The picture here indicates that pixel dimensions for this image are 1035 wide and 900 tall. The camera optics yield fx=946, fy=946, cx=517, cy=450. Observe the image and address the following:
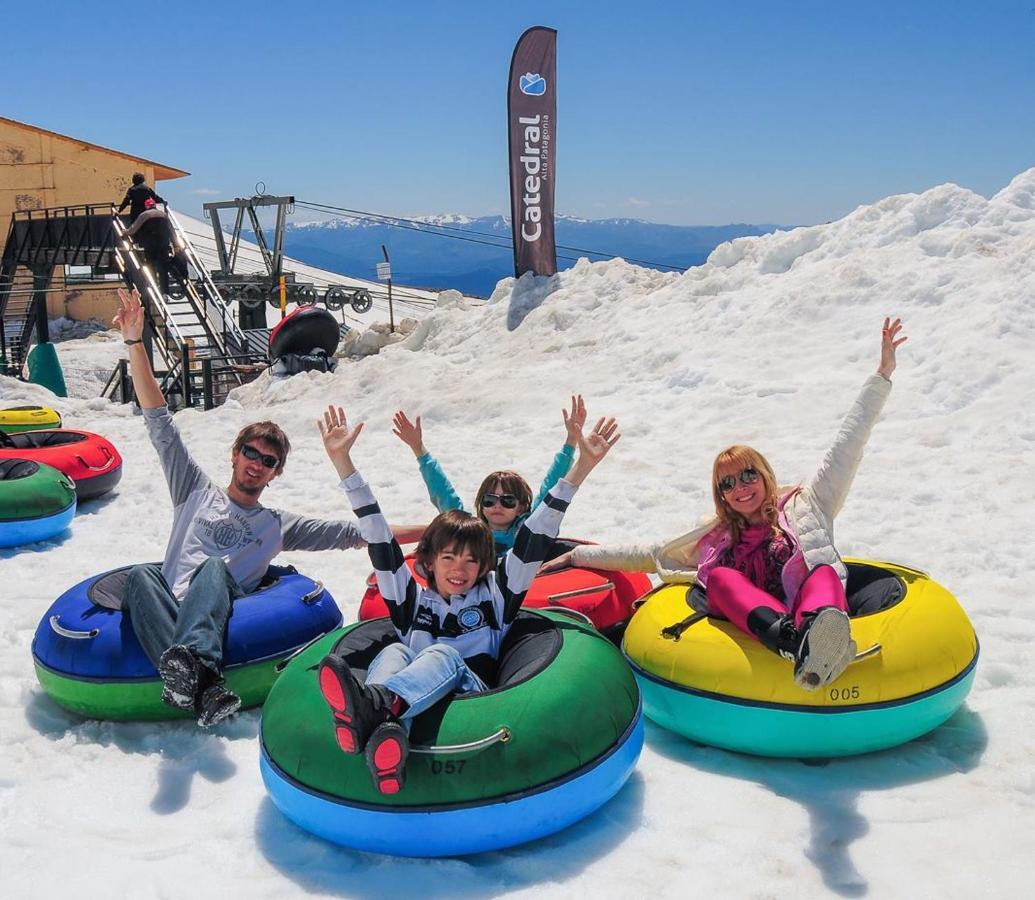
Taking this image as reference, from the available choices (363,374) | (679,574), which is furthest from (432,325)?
(679,574)

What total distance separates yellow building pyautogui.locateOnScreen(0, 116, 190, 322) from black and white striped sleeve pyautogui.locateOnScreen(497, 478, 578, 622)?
27.1 metres

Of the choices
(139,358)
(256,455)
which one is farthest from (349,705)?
(139,358)

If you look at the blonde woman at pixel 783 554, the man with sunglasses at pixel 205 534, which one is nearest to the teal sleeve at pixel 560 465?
the blonde woman at pixel 783 554

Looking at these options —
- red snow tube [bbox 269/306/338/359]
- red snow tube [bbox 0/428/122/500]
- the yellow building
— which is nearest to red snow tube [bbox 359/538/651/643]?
red snow tube [bbox 0/428/122/500]

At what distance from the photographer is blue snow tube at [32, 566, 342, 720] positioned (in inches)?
162

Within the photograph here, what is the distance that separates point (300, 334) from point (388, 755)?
13923 mm

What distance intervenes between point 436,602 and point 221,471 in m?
7.07

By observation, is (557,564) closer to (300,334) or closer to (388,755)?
(388,755)

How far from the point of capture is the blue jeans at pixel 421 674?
3143 millimetres

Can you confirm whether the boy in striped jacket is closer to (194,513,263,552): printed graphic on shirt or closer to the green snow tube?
the green snow tube

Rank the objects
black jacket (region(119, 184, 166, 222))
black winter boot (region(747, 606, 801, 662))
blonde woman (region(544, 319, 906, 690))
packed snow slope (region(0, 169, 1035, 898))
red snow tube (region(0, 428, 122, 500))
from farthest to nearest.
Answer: black jacket (region(119, 184, 166, 222)) → red snow tube (region(0, 428, 122, 500)) → black winter boot (region(747, 606, 801, 662)) → blonde woman (region(544, 319, 906, 690)) → packed snow slope (region(0, 169, 1035, 898))

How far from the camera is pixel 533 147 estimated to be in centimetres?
1505

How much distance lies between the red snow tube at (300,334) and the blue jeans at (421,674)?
1323cm

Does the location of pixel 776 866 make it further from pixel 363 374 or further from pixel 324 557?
pixel 363 374
